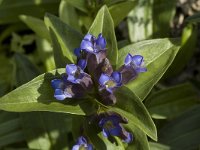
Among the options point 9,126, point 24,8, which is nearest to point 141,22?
point 24,8

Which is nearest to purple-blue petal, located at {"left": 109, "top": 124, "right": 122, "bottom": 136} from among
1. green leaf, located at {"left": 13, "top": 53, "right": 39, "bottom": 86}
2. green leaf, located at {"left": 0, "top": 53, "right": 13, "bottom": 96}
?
green leaf, located at {"left": 13, "top": 53, "right": 39, "bottom": 86}

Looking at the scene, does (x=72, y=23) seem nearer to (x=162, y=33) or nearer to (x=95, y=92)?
(x=162, y=33)

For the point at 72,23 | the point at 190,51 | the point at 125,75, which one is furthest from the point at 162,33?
the point at 125,75

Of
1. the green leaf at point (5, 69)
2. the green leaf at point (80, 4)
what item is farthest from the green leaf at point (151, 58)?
the green leaf at point (5, 69)

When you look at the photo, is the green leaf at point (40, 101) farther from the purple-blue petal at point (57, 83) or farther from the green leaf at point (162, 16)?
the green leaf at point (162, 16)

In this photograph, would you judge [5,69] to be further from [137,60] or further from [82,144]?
[137,60]
